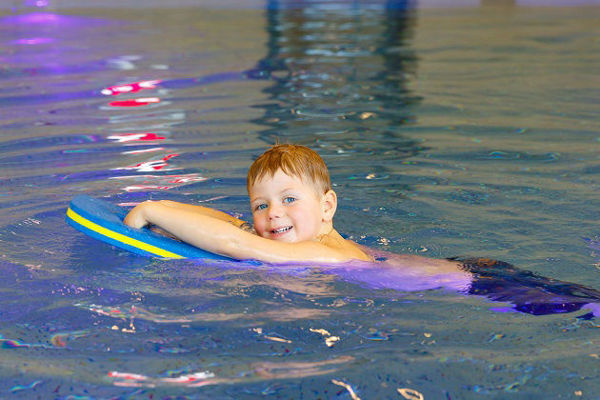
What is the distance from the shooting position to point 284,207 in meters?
3.32

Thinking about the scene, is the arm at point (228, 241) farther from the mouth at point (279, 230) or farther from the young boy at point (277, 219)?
the mouth at point (279, 230)

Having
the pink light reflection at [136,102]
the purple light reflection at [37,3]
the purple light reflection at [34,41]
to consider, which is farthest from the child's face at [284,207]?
the purple light reflection at [37,3]

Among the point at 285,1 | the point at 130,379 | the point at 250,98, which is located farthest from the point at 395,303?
the point at 285,1

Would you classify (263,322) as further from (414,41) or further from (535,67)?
(414,41)

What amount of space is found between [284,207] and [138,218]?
0.61m

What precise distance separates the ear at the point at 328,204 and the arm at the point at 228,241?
23 cm

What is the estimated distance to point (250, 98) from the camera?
773cm

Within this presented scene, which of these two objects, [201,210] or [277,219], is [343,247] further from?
[201,210]

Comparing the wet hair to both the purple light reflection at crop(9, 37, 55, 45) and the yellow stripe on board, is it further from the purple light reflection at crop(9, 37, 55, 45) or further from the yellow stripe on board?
the purple light reflection at crop(9, 37, 55, 45)

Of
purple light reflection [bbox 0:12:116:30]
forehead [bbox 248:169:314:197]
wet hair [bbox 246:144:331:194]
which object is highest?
wet hair [bbox 246:144:331:194]

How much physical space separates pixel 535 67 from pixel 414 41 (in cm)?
321

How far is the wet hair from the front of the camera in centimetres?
330

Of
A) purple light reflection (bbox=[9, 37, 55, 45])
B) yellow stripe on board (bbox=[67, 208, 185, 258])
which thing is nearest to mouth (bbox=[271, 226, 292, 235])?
yellow stripe on board (bbox=[67, 208, 185, 258])

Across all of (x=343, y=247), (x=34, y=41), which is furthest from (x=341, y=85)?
(x=34, y=41)
